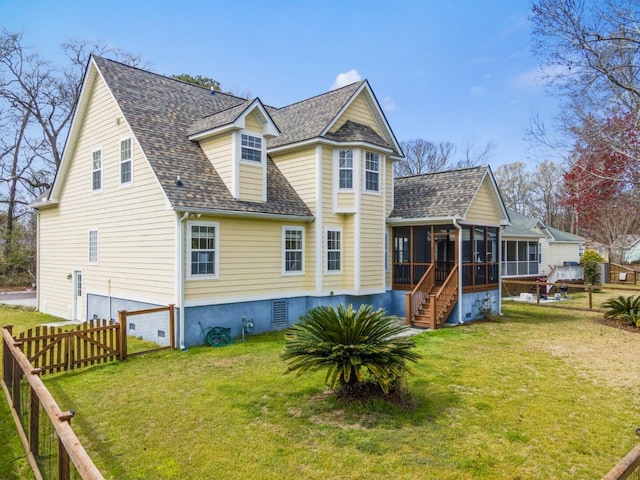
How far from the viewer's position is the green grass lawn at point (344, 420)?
16.2 feet

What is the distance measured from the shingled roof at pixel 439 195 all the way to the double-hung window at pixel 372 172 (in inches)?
62.2

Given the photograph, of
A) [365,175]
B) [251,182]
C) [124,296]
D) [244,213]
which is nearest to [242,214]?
[244,213]

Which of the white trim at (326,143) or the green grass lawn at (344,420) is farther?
the white trim at (326,143)

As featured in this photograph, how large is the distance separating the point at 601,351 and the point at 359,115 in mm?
10854

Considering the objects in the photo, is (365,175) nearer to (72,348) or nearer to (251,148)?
(251,148)

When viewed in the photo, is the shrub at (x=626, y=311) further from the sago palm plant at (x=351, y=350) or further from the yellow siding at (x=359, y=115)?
the sago palm plant at (x=351, y=350)

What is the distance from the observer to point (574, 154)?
11.9m

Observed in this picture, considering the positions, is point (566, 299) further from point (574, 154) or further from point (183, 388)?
point (183, 388)

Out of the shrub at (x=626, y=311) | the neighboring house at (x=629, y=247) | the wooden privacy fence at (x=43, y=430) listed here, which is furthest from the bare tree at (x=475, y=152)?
the wooden privacy fence at (x=43, y=430)

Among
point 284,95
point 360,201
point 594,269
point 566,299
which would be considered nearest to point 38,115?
point 284,95

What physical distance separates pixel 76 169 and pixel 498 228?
16.9 m

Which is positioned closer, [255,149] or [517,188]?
[255,149]

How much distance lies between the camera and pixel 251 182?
12.9 m

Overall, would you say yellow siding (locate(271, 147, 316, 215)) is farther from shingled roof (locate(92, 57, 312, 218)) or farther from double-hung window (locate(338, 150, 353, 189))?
double-hung window (locate(338, 150, 353, 189))
